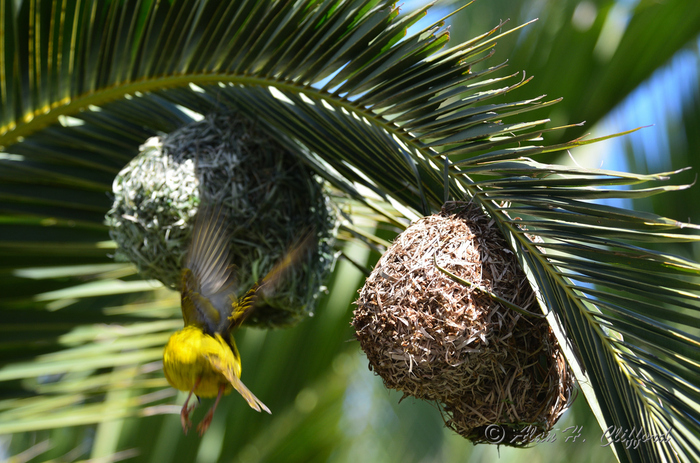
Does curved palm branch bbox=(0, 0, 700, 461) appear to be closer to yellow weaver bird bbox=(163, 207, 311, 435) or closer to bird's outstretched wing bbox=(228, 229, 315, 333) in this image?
bird's outstretched wing bbox=(228, 229, 315, 333)

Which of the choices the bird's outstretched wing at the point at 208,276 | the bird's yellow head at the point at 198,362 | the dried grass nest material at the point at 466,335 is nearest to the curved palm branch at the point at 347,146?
the dried grass nest material at the point at 466,335

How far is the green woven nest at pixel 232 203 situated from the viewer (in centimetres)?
159

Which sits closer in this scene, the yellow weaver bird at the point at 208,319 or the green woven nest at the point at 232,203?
the yellow weaver bird at the point at 208,319

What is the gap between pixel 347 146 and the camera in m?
1.61

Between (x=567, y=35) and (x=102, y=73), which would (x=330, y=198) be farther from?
(x=567, y=35)

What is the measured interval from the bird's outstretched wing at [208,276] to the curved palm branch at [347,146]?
342 millimetres

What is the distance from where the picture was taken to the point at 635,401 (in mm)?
1113

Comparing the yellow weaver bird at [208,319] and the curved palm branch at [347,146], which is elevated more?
the curved palm branch at [347,146]

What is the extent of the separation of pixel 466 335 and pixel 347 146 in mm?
702

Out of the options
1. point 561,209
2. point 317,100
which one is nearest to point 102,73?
point 317,100

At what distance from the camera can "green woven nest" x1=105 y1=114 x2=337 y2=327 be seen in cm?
159

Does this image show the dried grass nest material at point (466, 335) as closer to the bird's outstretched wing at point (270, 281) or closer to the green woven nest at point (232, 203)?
the bird's outstretched wing at point (270, 281)

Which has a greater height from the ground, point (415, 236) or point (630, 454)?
point (415, 236)

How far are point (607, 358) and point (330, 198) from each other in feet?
3.08
